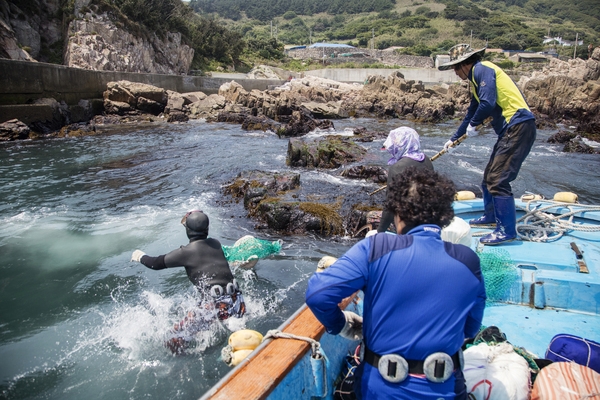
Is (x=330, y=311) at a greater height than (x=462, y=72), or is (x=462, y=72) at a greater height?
(x=462, y=72)

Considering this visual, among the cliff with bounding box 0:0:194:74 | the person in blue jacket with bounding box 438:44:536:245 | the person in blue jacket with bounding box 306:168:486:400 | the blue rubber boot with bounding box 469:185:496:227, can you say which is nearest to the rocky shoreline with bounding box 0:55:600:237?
the blue rubber boot with bounding box 469:185:496:227

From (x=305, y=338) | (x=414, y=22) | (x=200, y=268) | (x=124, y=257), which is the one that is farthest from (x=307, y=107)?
(x=414, y=22)

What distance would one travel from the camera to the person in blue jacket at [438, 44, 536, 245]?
4258 mm

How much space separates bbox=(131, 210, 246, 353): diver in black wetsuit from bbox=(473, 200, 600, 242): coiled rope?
293 centimetres

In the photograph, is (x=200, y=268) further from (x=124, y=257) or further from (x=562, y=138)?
(x=562, y=138)

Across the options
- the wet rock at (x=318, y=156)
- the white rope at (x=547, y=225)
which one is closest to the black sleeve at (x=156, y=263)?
the white rope at (x=547, y=225)

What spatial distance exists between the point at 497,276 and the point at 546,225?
1580mm

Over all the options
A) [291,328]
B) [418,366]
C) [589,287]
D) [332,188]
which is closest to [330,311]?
[418,366]

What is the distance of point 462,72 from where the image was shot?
15.0 ft

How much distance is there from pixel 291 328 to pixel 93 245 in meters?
5.38

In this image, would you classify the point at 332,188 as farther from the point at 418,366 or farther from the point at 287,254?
the point at 418,366

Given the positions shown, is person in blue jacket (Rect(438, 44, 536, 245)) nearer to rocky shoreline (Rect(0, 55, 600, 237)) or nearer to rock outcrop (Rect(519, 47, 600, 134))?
rocky shoreline (Rect(0, 55, 600, 237))

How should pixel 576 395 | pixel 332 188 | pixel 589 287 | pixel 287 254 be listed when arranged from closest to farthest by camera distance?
pixel 576 395 < pixel 589 287 < pixel 287 254 < pixel 332 188

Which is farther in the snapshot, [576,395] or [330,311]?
[576,395]
